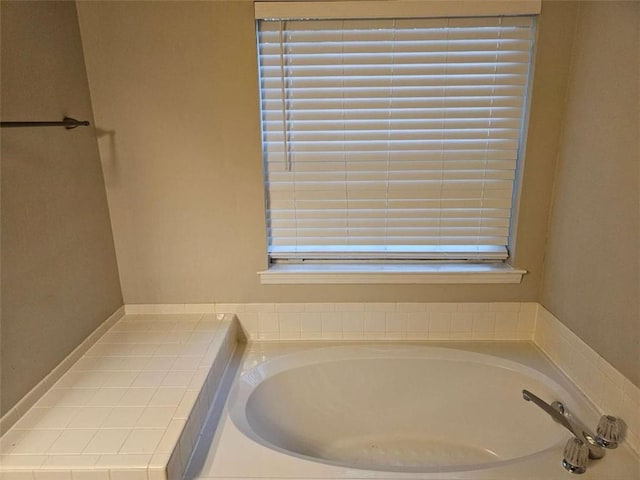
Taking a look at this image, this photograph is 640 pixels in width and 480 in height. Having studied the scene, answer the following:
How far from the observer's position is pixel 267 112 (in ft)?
5.41

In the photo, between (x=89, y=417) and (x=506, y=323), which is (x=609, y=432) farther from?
(x=89, y=417)

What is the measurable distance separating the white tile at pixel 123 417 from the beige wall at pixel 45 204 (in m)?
0.27

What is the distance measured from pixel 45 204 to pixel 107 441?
0.74m

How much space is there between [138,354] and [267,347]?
519 millimetres

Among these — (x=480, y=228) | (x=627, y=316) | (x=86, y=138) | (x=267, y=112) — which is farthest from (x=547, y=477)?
(x=86, y=138)

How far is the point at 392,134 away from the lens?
1653 mm

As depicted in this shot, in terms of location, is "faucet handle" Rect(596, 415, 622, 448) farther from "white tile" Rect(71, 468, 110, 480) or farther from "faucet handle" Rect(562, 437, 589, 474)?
"white tile" Rect(71, 468, 110, 480)

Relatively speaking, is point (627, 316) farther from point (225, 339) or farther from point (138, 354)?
point (138, 354)

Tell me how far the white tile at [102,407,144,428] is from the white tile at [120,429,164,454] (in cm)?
5

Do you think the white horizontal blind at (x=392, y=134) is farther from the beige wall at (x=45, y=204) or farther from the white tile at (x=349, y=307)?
the beige wall at (x=45, y=204)

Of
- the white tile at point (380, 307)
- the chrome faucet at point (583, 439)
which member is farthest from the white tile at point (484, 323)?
the chrome faucet at point (583, 439)

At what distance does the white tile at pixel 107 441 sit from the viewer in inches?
42.5

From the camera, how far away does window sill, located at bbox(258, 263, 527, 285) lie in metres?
1.74

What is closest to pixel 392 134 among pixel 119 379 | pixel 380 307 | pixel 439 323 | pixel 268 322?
pixel 380 307
